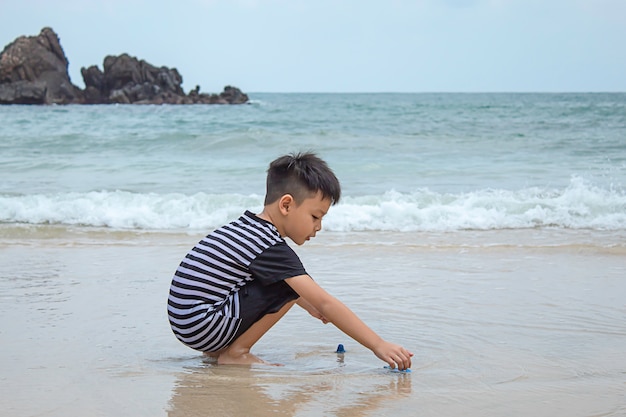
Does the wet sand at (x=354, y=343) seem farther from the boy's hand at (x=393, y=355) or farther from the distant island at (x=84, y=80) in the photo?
the distant island at (x=84, y=80)

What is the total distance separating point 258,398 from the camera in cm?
246

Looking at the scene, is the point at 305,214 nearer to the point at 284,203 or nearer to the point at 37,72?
the point at 284,203

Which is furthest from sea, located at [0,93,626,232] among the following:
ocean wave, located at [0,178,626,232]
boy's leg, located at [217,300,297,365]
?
boy's leg, located at [217,300,297,365]

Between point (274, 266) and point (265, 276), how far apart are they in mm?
46

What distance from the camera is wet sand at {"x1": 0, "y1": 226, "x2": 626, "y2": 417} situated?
243 centimetres

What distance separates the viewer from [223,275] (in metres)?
2.75

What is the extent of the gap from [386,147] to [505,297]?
11534 mm

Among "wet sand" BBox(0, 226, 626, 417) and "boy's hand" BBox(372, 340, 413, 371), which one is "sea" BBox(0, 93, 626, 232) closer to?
"wet sand" BBox(0, 226, 626, 417)

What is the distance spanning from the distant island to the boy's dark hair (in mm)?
52764

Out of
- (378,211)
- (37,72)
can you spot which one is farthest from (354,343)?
(37,72)

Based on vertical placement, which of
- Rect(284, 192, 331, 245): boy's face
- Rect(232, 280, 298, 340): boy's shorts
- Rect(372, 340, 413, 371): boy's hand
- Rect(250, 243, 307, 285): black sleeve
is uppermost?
Rect(284, 192, 331, 245): boy's face

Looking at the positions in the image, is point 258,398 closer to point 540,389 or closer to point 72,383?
point 72,383

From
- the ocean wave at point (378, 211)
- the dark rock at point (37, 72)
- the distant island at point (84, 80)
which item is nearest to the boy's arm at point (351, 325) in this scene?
the ocean wave at point (378, 211)

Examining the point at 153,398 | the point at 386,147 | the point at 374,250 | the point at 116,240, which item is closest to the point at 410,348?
the point at 153,398
